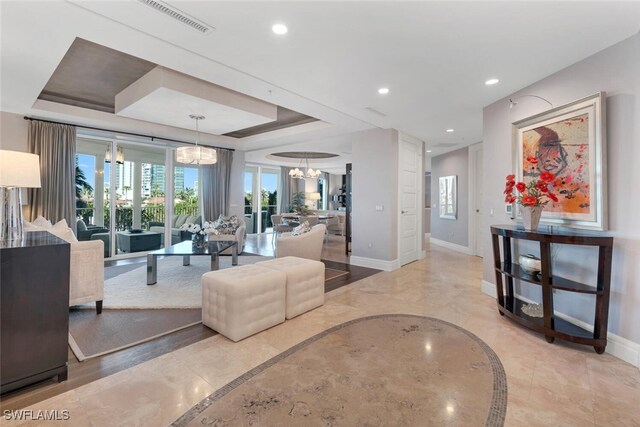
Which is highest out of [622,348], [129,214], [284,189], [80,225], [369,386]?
[284,189]

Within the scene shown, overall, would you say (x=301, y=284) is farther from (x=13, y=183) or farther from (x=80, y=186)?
(x=80, y=186)

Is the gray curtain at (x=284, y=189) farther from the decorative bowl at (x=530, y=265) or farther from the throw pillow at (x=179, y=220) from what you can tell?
the decorative bowl at (x=530, y=265)

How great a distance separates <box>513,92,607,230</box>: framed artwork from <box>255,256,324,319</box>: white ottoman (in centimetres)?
260

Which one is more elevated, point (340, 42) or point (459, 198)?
point (340, 42)

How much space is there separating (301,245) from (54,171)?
15.0 ft

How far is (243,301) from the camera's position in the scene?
104 inches

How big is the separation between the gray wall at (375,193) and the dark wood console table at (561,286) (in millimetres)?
2350

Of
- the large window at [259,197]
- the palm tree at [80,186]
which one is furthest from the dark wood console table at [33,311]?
the large window at [259,197]

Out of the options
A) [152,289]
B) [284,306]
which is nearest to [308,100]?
[284,306]

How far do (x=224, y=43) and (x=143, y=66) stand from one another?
6.15ft

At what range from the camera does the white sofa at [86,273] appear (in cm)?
307

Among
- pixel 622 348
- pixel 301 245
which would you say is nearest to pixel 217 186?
pixel 301 245

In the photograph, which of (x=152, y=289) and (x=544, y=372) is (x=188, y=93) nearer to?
(x=152, y=289)

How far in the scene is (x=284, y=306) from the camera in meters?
3.07
